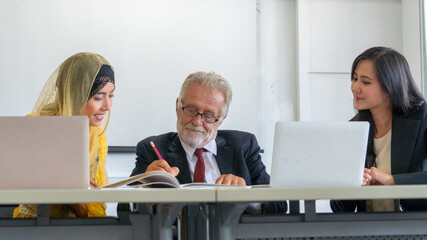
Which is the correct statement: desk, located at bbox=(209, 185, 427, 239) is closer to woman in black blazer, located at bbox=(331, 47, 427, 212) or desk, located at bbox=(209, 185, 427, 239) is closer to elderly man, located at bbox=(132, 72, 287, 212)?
woman in black blazer, located at bbox=(331, 47, 427, 212)

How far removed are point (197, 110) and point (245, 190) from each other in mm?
1127

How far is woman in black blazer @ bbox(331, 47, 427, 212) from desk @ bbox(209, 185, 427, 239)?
63cm

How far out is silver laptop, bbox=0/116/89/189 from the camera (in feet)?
3.84

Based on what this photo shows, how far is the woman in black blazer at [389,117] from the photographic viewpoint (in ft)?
6.45

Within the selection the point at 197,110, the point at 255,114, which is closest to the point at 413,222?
the point at 197,110

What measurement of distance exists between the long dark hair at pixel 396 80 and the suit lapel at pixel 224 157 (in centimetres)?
64

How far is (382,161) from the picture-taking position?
205cm

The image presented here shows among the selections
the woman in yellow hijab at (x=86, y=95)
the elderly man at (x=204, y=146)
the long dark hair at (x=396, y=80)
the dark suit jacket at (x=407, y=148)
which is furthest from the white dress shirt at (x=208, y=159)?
the long dark hair at (x=396, y=80)

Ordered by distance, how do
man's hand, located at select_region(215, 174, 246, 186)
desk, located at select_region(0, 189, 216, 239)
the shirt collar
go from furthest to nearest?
the shirt collar
man's hand, located at select_region(215, 174, 246, 186)
desk, located at select_region(0, 189, 216, 239)

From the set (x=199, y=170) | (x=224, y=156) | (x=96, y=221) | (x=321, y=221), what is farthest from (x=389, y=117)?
(x=96, y=221)

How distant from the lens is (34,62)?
3689 mm

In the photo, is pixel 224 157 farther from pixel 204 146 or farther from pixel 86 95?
pixel 86 95

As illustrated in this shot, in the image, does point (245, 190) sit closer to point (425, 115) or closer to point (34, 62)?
point (425, 115)

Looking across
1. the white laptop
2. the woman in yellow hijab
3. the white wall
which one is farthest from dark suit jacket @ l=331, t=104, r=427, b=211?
the white wall
